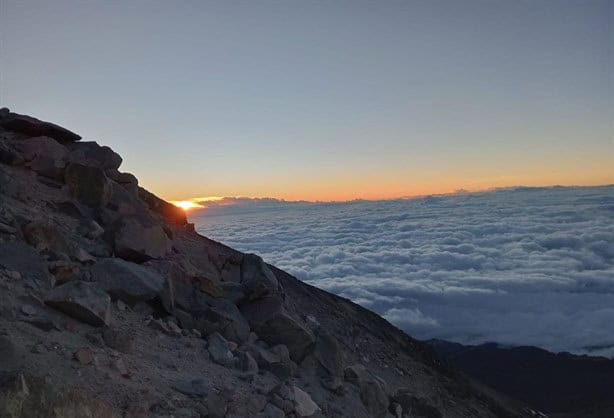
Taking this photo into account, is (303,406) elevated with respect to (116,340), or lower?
lower

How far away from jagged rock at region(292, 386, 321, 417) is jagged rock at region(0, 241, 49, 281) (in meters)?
4.53

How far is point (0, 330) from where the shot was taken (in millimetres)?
5805

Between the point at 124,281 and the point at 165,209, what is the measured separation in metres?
7.06

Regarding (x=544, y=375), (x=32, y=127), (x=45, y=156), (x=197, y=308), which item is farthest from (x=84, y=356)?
(x=544, y=375)

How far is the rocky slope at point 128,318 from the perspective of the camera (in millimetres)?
5824

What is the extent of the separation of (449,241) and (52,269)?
157724 millimetres

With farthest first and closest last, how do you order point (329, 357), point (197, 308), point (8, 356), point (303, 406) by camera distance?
1. point (329, 357)
2. point (197, 308)
3. point (303, 406)
4. point (8, 356)

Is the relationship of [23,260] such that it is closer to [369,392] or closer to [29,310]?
[29,310]

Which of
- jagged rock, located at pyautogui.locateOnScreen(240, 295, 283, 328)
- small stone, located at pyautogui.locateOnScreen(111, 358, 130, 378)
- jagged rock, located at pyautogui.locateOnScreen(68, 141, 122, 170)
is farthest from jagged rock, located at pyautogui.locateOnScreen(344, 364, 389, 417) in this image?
jagged rock, located at pyautogui.locateOnScreen(68, 141, 122, 170)

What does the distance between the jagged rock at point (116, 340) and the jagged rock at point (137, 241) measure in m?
3.11

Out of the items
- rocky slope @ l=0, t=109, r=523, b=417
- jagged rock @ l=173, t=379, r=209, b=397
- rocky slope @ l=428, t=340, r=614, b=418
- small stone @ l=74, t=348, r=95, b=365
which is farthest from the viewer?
rocky slope @ l=428, t=340, r=614, b=418

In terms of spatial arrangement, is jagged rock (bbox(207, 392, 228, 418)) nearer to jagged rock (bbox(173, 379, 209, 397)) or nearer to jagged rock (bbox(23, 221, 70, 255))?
jagged rock (bbox(173, 379, 209, 397))

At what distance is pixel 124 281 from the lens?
8.57 meters

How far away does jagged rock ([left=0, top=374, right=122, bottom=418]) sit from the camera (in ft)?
14.7
